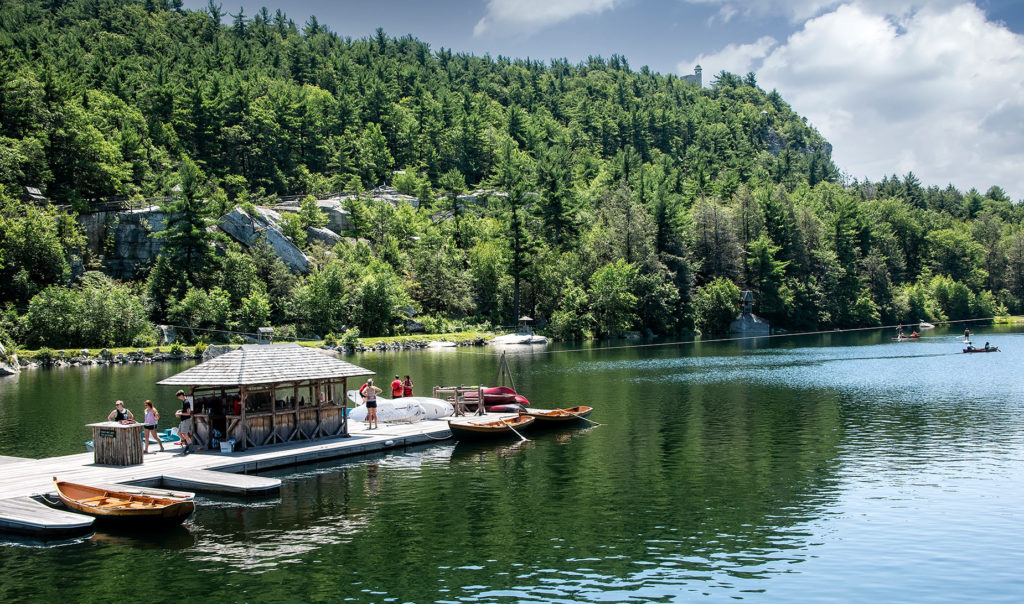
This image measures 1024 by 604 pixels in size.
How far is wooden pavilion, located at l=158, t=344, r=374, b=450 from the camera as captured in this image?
26.2m

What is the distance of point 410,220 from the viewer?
386ft

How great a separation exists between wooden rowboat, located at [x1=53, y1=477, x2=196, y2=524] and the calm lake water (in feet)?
1.78

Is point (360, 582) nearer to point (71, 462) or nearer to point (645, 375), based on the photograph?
point (71, 462)

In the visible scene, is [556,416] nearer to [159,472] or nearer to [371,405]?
[371,405]

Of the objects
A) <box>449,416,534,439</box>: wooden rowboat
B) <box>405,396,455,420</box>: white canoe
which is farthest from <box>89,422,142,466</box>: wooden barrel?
<box>405,396,455,420</box>: white canoe

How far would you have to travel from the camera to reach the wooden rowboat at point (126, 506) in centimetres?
1884

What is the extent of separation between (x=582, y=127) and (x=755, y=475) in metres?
178

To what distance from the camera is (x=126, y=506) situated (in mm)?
19094

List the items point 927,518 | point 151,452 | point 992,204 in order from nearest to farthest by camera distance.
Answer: point 927,518 → point 151,452 → point 992,204

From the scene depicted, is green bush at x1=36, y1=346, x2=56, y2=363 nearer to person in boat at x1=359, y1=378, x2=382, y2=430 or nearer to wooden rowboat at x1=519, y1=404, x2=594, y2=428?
person in boat at x1=359, y1=378, x2=382, y2=430

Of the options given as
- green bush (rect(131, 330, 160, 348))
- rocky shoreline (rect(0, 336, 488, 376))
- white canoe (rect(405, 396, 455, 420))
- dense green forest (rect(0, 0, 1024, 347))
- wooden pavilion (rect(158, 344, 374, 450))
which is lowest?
white canoe (rect(405, 396, 455, 420))

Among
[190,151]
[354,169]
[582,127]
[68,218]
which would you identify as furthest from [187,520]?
[582,127]

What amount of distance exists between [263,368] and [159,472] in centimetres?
512

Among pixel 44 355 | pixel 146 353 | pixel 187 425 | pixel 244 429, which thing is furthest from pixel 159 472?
pixel 146 353
